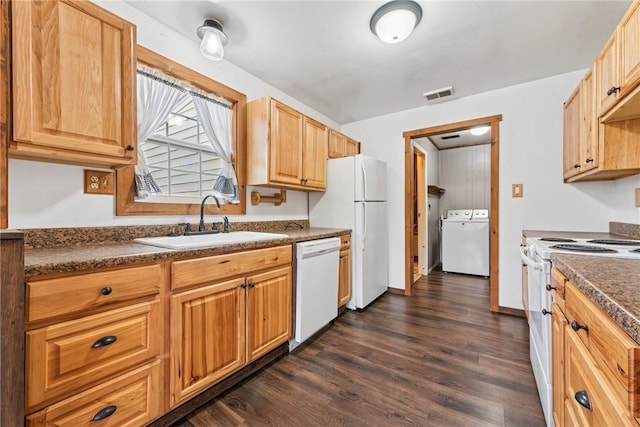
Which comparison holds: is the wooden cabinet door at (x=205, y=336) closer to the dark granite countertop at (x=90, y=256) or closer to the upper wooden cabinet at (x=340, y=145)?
the dark granite countertop at (x=90, y=256)

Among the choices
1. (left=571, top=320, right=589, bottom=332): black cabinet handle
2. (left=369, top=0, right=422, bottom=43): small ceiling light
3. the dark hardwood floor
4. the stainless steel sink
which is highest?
(left=369, top=0, right=422, bottom=43): small ceiling light

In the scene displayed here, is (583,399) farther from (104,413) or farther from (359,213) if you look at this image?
(359,213)

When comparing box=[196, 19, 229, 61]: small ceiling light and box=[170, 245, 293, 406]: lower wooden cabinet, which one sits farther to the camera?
box=[196, 19, 229, 61]: small ceiling light

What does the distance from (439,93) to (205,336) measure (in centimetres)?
305

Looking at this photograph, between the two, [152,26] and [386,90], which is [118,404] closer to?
[152,26]

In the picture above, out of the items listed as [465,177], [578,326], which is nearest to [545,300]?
[578,326]

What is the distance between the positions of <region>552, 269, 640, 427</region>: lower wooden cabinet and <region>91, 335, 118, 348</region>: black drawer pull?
156 centimetres

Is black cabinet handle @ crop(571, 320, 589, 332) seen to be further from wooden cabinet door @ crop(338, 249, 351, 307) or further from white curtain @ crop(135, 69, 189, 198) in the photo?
white curtain @ crop(135, 69, 189, 198)

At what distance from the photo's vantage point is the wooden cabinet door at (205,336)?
131 cm

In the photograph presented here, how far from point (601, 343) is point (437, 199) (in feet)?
16.6

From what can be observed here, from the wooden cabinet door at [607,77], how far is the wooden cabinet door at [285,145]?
2078 millimetres

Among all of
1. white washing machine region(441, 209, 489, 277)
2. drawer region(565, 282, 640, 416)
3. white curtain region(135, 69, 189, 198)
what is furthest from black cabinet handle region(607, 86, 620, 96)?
white washing machine region(441, 209, 489, 277)

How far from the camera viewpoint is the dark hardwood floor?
1.38 meters

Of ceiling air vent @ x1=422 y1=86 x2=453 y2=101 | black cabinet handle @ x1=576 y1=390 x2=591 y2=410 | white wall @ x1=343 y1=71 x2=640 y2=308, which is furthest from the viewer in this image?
ceiling air vent @ x1=422 y1=86 x2=453 y2=101
